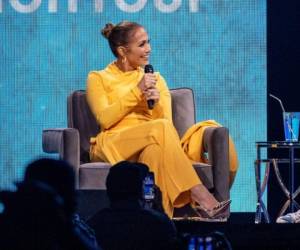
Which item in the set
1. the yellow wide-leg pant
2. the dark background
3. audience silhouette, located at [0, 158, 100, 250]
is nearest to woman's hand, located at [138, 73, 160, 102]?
the yellow wide-leg pant

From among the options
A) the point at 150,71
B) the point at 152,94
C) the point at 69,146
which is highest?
the point at 150,71

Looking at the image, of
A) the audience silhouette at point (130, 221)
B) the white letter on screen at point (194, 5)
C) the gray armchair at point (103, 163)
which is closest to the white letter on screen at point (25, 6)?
the white letter on screen at point (194, 5)

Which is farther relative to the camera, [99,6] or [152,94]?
[99,6]

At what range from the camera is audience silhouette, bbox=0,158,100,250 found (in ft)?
5.81

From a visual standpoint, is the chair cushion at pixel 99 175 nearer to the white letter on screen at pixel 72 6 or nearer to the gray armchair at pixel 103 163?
the gray armchair at pixel 103 163

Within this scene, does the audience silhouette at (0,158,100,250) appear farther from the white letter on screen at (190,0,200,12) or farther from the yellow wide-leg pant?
the white letter on screen at (190,0,200,12)

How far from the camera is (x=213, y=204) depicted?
14.7 ft

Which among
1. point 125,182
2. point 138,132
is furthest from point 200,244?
point 138,132

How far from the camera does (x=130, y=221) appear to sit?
2.81 metres

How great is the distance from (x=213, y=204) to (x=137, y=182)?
160 cm

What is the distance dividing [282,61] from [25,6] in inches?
64.3

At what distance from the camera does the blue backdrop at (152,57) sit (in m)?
5.62

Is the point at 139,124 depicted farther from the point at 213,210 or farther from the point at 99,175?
the point at 213,210

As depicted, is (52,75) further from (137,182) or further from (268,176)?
(137,182)
